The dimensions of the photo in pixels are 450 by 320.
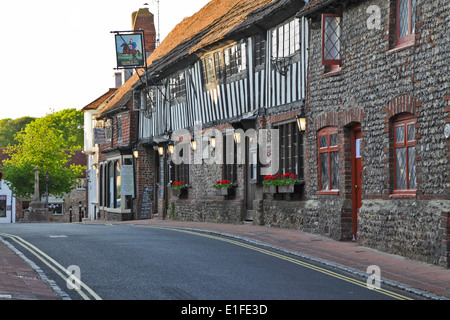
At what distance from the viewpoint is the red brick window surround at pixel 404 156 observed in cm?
1468

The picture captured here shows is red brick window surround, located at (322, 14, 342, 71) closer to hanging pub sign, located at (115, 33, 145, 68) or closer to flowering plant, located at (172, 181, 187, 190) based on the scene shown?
flowering plant, located at (172, 181, 187, 190)

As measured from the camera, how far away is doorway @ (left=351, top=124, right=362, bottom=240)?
17453mm

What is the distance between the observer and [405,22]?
14953 mm

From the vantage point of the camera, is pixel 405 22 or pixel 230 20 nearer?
pixel 405 22

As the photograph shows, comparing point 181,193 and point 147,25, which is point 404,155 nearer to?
point 181,193

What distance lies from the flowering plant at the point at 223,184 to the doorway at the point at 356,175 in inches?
322

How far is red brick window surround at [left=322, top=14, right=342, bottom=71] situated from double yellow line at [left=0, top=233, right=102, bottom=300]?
8.20 m

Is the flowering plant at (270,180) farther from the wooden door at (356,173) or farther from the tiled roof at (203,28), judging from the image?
the tiled roof at (203,28)

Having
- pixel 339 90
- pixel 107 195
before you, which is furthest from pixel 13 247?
pixel 107 195

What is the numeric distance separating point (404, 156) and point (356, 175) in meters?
2.68

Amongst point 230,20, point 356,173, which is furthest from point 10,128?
point 356,173

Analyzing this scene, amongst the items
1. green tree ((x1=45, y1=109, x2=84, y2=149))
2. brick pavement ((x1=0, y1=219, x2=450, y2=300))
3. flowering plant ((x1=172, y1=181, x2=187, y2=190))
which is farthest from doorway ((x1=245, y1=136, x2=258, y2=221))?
green tree ((x1=45, y1=109, x2=84, y2=149))
